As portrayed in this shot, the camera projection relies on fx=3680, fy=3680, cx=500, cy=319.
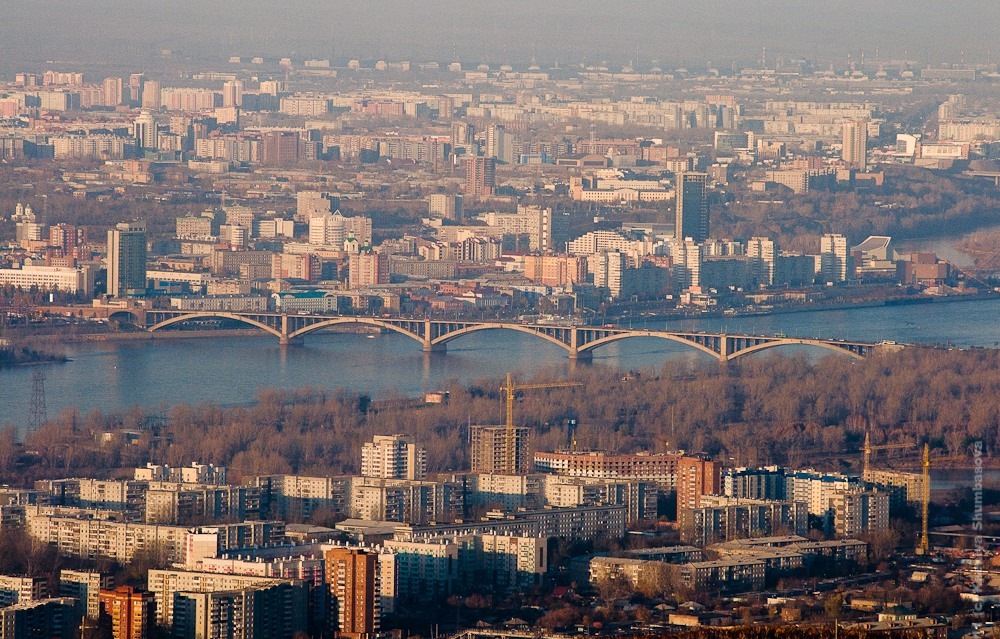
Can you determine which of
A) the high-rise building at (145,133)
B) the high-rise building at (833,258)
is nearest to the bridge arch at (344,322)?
the high-rise building at (833,258)

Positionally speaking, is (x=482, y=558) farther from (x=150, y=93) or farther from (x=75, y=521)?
(x=150, y=93)

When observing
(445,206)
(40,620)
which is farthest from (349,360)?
(445,206)

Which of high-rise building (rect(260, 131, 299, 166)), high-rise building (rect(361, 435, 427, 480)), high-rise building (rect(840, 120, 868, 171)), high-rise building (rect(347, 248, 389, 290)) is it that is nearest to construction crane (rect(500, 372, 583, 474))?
high-rise building (rect(361, 435, 427, 480))

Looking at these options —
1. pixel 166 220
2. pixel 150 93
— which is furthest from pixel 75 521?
pixel 150 93

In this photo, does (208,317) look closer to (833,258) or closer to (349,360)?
(349,360)

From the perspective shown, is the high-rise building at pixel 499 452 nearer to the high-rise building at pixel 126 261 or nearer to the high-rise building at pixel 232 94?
the high-rise building at pixel 126 261

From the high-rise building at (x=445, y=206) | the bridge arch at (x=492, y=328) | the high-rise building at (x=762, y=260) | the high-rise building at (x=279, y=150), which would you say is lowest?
the bridge arch at (x=492, y=328)
